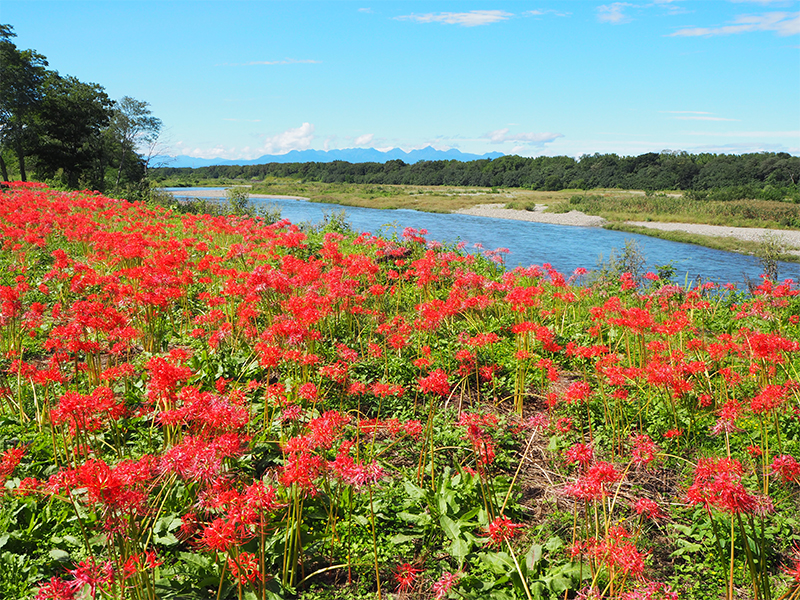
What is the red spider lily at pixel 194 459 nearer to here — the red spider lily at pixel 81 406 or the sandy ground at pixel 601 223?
the red spider lily at pixel 81 406

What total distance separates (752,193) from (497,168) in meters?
56.8

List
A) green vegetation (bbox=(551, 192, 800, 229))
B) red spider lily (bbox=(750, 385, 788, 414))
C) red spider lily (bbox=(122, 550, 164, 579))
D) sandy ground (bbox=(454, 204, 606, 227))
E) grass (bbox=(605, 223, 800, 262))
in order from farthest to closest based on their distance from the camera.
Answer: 1. sandy ground (bbox=(454, 204, 606, 227))
2. green vegetation (bbox=(551, 192, 800, 229))
3. grass (bbox=(605, 223, 800, 262))
4. red spider lily (bbox=(750, 385, 788, 414))
5. red spider lily (bbox=(122, 550, 164, 579))

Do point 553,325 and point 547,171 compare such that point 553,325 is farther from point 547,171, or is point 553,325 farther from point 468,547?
point 547,171

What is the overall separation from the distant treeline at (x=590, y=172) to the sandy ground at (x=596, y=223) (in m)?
19.5

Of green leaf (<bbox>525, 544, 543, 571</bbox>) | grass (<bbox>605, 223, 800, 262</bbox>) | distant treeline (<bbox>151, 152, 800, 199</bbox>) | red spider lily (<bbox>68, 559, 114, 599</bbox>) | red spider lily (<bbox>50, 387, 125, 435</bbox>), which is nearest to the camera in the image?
red spider lily (<bbox>68, 559, 114, 599</bbox>)

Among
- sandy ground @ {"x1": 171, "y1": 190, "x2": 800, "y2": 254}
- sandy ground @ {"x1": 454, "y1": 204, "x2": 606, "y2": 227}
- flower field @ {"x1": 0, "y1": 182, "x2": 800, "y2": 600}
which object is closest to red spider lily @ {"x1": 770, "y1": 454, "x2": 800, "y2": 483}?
flower field @ {"x1": 0, "y1": 182, "x2": 800, "y2": 600}

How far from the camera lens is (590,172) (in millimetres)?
81562

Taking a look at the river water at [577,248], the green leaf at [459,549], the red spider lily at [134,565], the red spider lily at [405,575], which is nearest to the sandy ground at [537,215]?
the river water at [577,248]

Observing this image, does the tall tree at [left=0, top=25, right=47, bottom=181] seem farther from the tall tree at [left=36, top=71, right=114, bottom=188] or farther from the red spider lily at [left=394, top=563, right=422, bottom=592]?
the red spider lily at [left=394, top=563, right=422, bottom=592]

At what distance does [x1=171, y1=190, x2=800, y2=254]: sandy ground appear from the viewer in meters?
30.0

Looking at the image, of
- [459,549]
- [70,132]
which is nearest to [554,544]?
[459,549]

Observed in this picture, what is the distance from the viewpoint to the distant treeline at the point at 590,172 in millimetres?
60344

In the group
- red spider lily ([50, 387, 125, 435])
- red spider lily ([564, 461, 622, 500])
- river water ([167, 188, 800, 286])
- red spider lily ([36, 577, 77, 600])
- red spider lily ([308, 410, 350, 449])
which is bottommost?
river water ([167, 188, 800, 286])

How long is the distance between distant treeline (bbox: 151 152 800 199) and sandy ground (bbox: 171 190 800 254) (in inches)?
768
